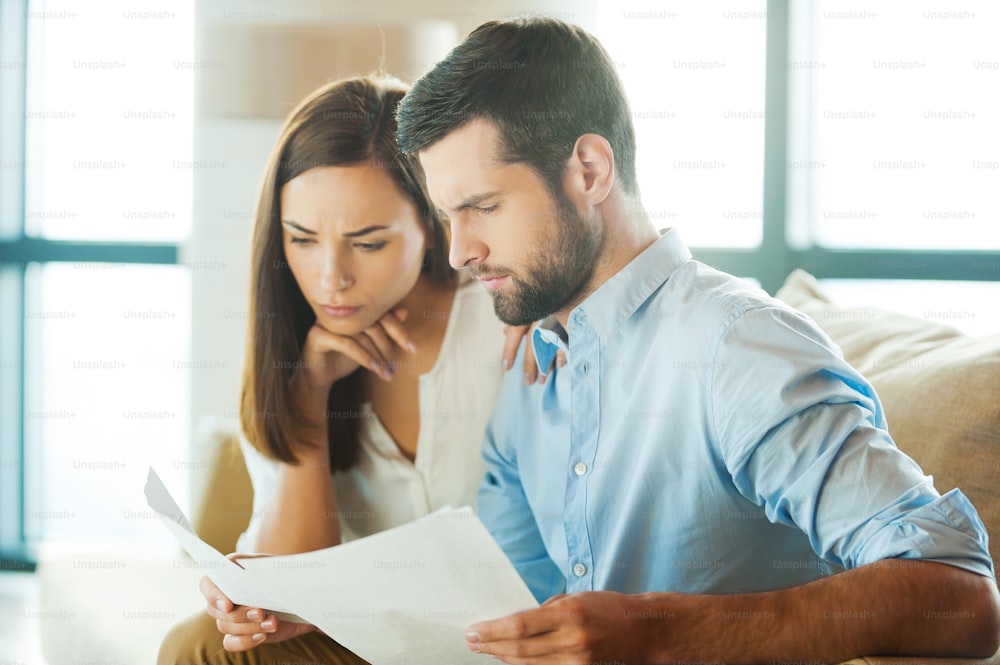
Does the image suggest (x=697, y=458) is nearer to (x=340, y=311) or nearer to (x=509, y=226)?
(x=509, y=226)

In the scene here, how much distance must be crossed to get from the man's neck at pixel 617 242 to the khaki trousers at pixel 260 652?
2.19 feet

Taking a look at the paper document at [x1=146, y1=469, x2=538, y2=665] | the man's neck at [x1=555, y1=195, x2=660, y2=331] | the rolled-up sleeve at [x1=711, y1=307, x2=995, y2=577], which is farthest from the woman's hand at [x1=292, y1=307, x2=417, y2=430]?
the rolled-up sleeve at [x1=711, y1=307, x2=995, y2=577]

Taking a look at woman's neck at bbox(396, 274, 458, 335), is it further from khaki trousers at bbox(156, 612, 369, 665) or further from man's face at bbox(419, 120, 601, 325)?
khaki trousers at bbox(156, 612, 369, 665)

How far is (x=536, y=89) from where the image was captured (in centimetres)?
127

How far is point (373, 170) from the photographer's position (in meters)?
1.50

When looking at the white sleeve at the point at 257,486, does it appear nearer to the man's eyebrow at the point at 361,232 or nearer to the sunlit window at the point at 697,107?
the man's eyebrow at the point at 361,232

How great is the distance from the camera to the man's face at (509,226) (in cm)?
129

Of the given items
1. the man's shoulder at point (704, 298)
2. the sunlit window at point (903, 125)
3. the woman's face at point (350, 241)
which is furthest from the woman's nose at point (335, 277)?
the sunlit window at point (903, 125)

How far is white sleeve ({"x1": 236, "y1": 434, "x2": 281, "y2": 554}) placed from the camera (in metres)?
1.61

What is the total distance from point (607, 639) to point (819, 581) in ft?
0.79

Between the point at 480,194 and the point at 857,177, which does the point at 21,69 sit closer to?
the point at 480,194

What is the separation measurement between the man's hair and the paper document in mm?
559

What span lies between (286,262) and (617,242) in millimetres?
607

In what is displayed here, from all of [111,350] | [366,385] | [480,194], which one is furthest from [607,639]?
[111,350]
